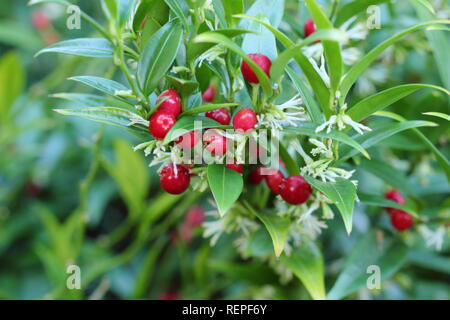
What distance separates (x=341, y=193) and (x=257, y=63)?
0.23 meters

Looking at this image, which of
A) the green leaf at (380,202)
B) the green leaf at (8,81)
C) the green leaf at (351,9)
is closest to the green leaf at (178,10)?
the green leaf at (351,9)

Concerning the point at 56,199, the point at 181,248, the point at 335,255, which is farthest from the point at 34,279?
the point at 335,255

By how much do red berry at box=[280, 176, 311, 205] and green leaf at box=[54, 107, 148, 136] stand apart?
0.78 feet

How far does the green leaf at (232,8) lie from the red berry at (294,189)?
0.86 ft

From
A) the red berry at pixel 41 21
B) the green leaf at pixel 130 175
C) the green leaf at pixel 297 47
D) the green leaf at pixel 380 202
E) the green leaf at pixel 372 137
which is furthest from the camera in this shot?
the red berry at pixel 41 21

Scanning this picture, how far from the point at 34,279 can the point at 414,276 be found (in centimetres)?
120

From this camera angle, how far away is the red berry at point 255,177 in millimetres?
884

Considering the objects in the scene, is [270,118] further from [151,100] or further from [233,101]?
[151,100]

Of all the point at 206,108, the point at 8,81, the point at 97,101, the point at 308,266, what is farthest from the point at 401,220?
the point at 8,81

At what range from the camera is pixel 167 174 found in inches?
30.9

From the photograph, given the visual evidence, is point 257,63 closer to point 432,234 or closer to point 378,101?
point 378,101

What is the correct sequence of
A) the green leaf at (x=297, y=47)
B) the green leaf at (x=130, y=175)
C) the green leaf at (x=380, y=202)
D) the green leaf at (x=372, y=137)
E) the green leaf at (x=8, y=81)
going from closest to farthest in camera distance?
1. the green leaf at (x=297, y=47)
2. the green leaf at (x=372, y=137)
3. the green leaf at (x=380, y=202)
4. the green leaf at (x=130, y=175)
5. the green leaf at (x=8, y=81)

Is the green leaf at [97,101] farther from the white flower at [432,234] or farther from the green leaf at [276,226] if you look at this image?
the white flower at [432,234]

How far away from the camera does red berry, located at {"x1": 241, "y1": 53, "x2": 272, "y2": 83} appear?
0.73 metres
